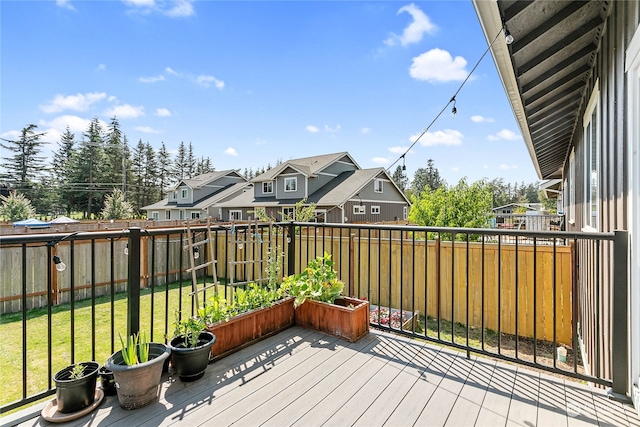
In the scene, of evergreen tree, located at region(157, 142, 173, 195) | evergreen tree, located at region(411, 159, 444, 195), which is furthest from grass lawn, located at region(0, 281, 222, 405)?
evergreen tree, located at region(411, 159, 444, 195)

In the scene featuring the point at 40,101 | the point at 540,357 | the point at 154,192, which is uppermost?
the point at 40,101

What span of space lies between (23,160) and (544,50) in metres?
39.9

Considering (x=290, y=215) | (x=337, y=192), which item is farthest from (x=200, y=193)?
(x=337, y=192)

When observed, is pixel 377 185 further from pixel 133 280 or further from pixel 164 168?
pixel 164 168

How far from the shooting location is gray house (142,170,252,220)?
24.1m

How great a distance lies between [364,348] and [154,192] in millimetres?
40827

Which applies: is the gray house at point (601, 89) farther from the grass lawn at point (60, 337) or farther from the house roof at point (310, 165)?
the house roof at point (310, 165)

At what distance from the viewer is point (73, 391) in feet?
5.39

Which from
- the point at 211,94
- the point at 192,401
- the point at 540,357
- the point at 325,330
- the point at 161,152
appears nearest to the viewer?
the point at 192,401

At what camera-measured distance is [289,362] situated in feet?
7.58

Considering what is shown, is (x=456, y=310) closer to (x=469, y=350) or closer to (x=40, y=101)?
(x=469, y=350)

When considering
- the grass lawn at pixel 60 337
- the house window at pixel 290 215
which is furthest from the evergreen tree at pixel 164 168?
the grass lawn at pixel 60 337

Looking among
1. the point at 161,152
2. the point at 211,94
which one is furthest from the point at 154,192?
the point at 211,94

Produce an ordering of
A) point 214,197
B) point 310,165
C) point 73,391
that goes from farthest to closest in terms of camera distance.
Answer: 1. point 214,197
2. point 310,165
3. point 73,391
